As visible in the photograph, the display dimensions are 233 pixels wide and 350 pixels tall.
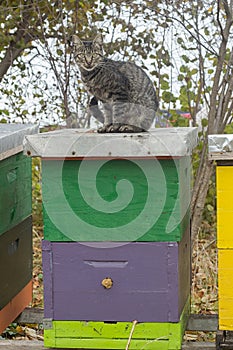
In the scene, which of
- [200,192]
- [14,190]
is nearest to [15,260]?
[14,190]

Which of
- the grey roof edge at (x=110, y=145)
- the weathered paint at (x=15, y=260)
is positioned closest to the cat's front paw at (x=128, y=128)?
the grey roof edge at (x=110, y=145)

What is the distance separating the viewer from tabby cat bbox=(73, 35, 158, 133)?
2580 millimetres

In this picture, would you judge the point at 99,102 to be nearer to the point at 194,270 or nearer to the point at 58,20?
the point at 194,270

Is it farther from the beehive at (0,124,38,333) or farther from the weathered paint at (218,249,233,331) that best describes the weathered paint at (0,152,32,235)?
the weathered paint at (218,249,233,331)

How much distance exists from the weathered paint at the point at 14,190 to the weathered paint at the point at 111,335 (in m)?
0.45

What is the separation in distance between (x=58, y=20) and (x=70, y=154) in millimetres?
2752

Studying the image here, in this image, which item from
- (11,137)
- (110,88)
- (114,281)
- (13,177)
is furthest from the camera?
(13,177)

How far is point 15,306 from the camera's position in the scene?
2.93 meters

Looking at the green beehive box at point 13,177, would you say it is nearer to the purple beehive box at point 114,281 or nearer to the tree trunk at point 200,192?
the purple beehive box at point 114,281

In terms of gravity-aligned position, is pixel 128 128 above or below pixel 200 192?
above

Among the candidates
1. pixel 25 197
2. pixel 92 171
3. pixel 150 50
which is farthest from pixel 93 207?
pixel 150 50

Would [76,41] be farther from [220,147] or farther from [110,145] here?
[220,147]

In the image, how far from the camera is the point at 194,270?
423cm

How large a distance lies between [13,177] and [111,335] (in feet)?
2.55
